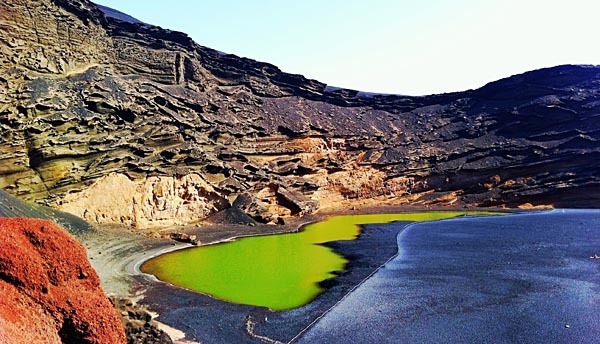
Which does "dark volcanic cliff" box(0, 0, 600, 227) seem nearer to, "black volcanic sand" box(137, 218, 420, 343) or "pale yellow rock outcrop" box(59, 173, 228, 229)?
"pale yellow rock outcrop" box(59, 173, 228, 229)

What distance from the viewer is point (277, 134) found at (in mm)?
66000

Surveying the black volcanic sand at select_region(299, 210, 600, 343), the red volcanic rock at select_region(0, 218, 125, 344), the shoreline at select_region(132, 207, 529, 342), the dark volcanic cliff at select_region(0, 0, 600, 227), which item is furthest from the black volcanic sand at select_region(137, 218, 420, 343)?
the dark volcanic cliff at select_region(0, 0, 600, 227)

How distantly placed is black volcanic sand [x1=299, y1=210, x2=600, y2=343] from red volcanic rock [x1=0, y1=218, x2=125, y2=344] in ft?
27.7

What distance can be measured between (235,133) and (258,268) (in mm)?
33128

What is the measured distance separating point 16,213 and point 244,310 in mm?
16482

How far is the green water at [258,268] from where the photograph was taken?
2211 centimetres

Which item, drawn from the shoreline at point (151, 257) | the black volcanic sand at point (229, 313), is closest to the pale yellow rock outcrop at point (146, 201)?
the shoreline at point (151, 257)

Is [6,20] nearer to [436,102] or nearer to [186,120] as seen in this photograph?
[186,120]

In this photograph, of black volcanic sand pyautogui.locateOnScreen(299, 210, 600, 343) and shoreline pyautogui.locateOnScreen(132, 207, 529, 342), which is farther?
shoreline pyautogui.locateOnScreen(132, 207, 529, 342)

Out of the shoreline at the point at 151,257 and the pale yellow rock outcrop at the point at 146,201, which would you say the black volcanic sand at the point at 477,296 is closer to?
the shoreline at the point at 151,257

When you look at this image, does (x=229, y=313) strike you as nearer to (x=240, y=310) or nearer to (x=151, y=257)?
(x=240, y=310)

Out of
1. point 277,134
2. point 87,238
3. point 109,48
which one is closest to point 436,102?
point 277,134

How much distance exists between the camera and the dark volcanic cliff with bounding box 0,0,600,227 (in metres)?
39.9

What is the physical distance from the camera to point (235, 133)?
58.7 m
